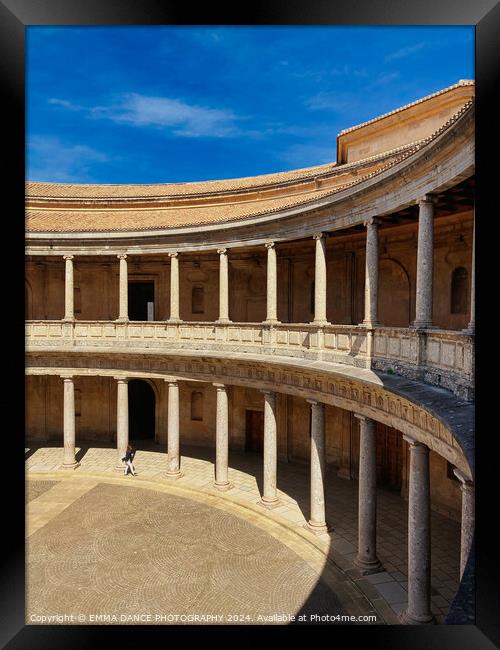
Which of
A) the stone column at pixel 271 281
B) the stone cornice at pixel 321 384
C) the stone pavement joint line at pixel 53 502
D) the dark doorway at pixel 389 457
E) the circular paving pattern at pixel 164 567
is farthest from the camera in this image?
the dark doorway at pixel 389 457

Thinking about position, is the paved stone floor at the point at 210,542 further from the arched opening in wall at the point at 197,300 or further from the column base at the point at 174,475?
the arched opening in wall at the point at 197,300

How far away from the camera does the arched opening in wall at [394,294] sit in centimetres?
1642

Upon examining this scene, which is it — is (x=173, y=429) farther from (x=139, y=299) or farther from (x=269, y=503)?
(x=139, y=299)

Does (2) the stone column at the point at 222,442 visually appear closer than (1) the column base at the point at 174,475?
Yes

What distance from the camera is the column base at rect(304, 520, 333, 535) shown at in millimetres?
14328

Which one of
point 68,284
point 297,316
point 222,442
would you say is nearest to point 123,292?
point 68,284

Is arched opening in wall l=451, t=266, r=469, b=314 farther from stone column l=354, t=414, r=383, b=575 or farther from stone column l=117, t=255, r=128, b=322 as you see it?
stone column l=117, t=255, r=128, b=322

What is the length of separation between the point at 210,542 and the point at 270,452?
3.95 metres

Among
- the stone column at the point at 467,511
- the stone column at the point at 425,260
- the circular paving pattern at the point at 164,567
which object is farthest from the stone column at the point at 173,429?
the stone column at the point at 467,511

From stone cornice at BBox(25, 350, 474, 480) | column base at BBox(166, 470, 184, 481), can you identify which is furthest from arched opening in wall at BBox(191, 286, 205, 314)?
column base at BBox(166, 470, 184, 481)

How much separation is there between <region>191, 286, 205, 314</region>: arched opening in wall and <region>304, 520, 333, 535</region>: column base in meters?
12.3

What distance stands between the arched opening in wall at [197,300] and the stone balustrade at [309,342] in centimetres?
422

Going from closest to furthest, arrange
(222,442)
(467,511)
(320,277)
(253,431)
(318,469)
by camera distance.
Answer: (467,511)
(320,277)
(318,469)
(222,442)
(253,431)

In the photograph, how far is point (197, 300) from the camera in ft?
77.0
